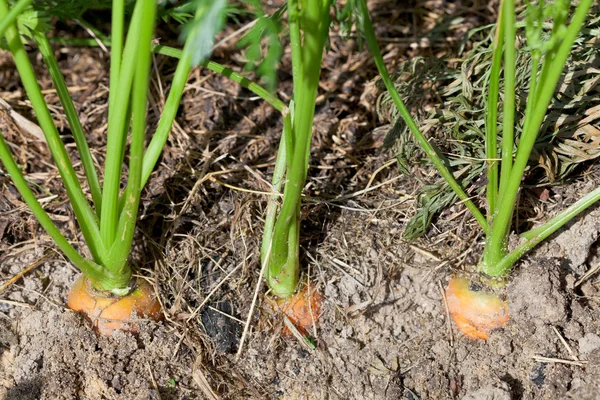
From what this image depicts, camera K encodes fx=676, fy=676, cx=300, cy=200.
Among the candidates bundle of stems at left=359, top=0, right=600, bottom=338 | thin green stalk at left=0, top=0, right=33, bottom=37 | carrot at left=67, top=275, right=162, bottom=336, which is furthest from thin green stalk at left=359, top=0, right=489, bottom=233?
carrot at left=67, top=275, right=162, bottom=336

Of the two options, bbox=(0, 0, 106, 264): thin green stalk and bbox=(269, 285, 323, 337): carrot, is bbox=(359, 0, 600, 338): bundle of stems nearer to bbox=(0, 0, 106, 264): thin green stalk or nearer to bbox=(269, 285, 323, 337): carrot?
bbox=(269, 285, 323, 337): carrot

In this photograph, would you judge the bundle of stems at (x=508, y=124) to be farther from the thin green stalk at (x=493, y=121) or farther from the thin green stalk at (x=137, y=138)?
the thin green stalk at (x=137, y=138)

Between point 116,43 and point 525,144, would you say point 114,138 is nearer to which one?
point 116,43

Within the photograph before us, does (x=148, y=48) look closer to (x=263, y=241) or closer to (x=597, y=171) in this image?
(x=263, y=241)

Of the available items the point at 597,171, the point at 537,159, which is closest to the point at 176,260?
the point at 537,159

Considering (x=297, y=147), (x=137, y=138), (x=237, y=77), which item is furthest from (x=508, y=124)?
(x=137, y=138)

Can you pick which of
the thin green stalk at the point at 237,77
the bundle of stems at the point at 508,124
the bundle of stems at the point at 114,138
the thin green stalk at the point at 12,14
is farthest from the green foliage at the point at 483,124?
the thin green stalk at the point at 12,14

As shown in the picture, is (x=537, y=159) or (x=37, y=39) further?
(x=537, y=159)
